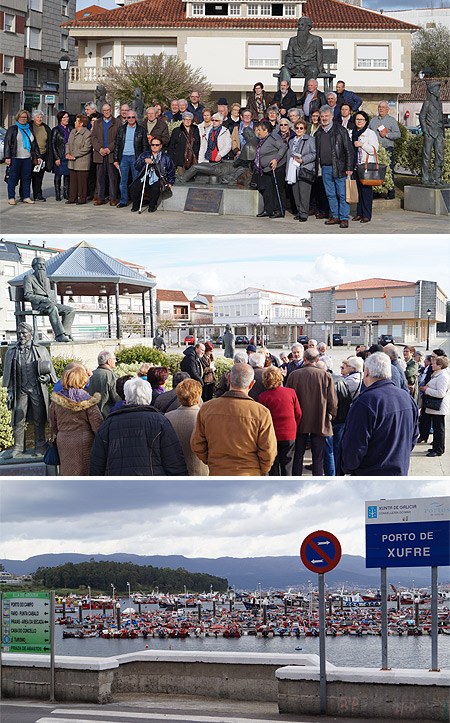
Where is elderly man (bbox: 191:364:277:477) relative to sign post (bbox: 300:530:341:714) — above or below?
above

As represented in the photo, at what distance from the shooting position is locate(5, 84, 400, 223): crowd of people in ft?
29.6

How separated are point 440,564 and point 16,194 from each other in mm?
7216

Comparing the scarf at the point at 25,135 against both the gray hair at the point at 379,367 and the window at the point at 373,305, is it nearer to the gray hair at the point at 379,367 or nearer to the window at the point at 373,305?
the window at the point at 373,305

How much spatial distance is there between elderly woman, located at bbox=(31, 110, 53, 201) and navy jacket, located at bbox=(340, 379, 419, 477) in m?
6.23

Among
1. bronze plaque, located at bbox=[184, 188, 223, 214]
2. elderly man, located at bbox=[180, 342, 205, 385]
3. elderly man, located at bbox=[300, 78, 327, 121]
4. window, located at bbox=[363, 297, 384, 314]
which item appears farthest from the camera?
elderly man, located at bbox=[300, 78, 327, 121]

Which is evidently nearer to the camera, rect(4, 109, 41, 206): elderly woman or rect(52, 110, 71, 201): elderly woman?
rect(4, 109, 41, 206): elderly woman

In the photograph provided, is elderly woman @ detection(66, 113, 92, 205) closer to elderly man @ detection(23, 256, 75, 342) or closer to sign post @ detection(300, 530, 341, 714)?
elderly man @ detection(23, 256, 75, 342)

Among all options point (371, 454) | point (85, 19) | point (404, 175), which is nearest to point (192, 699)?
point (371, 454)

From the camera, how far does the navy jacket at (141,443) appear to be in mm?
5535

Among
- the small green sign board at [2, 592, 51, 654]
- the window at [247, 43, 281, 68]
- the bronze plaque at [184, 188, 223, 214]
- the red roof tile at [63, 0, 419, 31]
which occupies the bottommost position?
the small green sign board at [2, 592, 51, 654]

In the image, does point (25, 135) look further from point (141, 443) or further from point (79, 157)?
point (141, 443)

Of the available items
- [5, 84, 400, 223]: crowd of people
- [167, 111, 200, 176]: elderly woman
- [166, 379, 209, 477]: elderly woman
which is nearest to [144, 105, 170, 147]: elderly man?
[5, 84, 400, 223]: crowd of people

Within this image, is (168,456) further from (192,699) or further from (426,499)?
(192,699)

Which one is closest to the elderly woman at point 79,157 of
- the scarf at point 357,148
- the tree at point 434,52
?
the scarf at point 357,148
